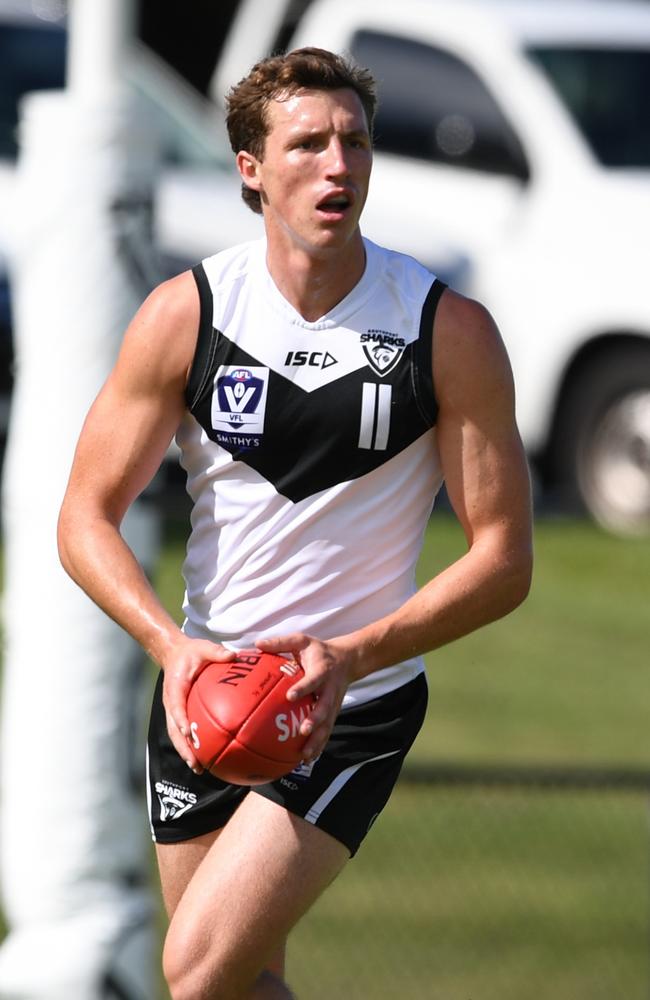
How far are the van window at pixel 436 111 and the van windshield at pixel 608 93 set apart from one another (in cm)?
41

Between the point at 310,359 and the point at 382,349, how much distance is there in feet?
0.46

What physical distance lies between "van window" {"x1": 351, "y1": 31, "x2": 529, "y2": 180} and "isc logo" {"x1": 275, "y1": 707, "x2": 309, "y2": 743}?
8.64 m

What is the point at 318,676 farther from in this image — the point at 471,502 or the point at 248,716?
the point at 471,502

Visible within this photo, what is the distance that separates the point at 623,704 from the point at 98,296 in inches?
260

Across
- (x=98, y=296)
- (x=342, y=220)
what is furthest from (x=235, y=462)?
(x=98, y=296)

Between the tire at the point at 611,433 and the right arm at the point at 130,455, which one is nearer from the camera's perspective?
the right arm at the point at 130,455

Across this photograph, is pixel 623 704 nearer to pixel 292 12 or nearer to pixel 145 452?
pixel 292 12

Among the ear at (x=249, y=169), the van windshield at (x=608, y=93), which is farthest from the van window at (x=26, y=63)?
the ear at (x=249, y=169)

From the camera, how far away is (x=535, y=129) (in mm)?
11992

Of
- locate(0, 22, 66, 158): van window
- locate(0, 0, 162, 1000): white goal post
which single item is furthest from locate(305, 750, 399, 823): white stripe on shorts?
locate(0, 22, 66, 158): van window

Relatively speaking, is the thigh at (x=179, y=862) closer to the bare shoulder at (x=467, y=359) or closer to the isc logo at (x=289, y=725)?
the isc logo at (x=289, y=725)

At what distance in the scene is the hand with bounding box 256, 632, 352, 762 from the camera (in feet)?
12.5

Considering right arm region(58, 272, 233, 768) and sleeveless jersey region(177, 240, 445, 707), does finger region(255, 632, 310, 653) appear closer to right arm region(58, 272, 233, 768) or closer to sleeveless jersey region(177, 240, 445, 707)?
right arm region(58, 272, 233, 768)

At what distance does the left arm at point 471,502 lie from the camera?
13.0 ft
